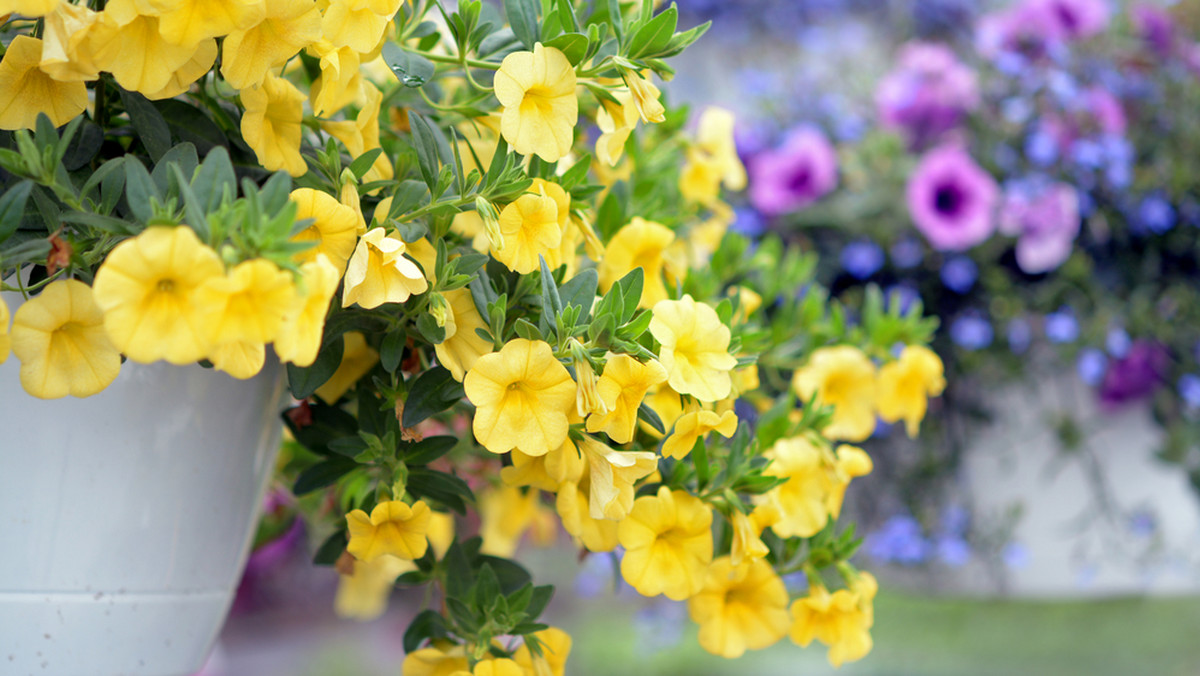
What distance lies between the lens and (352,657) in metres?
1.68

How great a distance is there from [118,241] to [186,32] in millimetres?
82

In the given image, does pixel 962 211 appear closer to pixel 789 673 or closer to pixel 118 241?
pixel 789 673

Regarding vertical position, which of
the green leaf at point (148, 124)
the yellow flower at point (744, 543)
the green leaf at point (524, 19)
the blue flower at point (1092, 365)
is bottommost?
the green leaf at point (148, 124)

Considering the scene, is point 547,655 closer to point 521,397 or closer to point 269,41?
point 521,397

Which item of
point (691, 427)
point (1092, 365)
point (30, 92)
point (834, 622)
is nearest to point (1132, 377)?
point (1092, 365)

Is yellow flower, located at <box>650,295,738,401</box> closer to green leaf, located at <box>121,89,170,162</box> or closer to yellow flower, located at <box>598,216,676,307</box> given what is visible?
yellow flower, located at <box>598,216,676,307</box>

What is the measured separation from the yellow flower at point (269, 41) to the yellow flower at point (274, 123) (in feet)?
0.05

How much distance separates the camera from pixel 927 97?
0.89m

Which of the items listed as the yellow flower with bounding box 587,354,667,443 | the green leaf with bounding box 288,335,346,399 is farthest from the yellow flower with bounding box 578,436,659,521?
the green leaf with bounding box 288,335,346,399

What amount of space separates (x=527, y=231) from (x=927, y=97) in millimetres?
699

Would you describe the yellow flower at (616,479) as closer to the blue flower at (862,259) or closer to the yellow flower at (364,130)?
the yellow flower at (364,130)

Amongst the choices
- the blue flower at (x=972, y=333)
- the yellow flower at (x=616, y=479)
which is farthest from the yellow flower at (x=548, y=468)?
the blue flower at (x=972, y=333)

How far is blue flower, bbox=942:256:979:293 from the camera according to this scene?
0.83 metres

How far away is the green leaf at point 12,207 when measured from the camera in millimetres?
270
